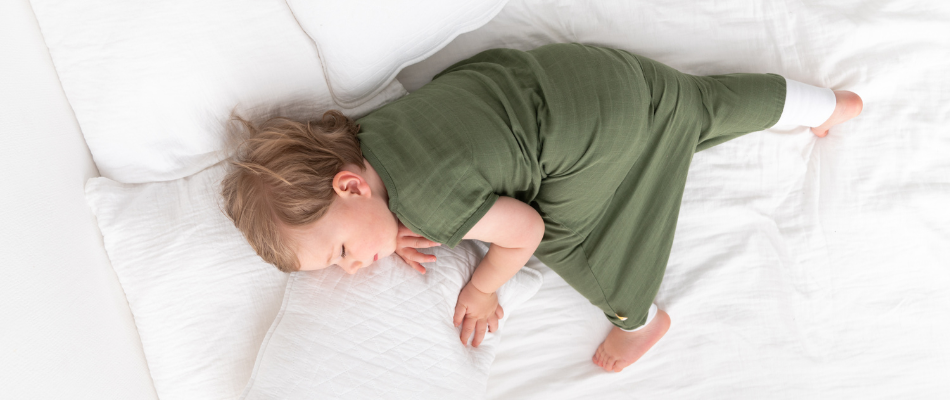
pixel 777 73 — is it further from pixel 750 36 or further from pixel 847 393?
pixel 847 393

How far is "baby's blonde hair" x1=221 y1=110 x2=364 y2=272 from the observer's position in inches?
31.0

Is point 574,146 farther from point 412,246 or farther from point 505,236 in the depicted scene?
point 412,246

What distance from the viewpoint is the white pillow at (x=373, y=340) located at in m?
0.81

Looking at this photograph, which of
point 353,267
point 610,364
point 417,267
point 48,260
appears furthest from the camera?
point 610,364

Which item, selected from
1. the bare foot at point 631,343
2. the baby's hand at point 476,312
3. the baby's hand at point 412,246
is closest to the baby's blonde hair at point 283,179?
the baby's hand at point 412,246

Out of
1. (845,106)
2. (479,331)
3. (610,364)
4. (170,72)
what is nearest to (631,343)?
(610,364)

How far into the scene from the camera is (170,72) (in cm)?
83

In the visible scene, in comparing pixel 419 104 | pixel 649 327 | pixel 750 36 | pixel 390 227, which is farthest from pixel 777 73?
pixel 390 227

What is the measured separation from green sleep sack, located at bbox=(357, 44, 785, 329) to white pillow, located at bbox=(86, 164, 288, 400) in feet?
1.04

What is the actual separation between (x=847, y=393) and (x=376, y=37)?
112 cm

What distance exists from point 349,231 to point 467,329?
0.34m

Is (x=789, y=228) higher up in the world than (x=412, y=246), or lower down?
lower down

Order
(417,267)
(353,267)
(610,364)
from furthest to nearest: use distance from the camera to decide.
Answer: (610,364) → (417,267) → (353,267)

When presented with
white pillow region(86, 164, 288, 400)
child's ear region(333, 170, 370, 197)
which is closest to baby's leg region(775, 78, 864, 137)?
child's ear region(333, 170, 370, 197)
